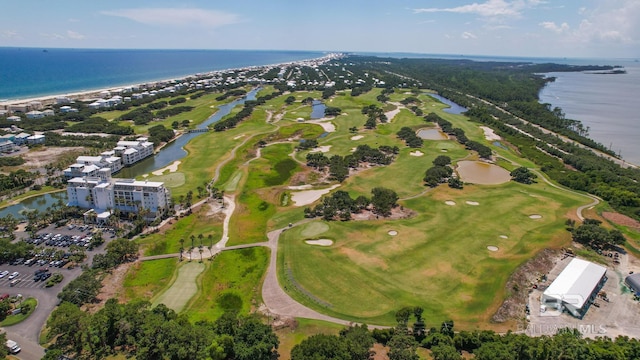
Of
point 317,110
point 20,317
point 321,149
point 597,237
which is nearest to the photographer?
point 20,317

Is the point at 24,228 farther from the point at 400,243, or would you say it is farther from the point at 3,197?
the point at 400,243

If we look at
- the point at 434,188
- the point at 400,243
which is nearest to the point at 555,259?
the point at 400,243

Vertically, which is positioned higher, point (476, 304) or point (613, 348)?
point (613, 348)

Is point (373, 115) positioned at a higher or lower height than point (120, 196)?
higher

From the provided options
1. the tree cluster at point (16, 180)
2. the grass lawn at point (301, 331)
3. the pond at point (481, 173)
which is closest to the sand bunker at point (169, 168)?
the tree cluster at point (16, 180)

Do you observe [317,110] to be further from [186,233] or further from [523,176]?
[186,233]

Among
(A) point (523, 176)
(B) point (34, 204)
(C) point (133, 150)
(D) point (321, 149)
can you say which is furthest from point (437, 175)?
(B) point (34, 204)
